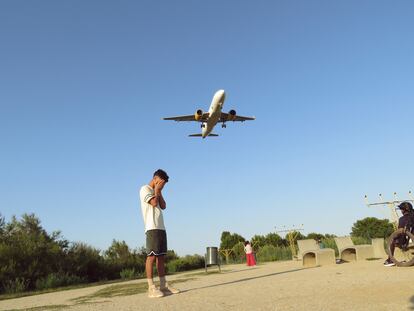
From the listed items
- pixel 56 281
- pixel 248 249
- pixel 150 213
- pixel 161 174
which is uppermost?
pixel 161 174

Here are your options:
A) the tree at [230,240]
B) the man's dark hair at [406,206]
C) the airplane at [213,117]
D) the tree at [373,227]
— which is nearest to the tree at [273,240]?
the tree at [230,240]

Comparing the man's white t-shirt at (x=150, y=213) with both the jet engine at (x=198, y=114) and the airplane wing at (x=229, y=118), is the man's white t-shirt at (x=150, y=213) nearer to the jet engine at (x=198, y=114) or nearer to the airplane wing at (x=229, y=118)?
the jet engine at (x=198, y=114)

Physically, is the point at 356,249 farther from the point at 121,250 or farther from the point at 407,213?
the point at 121,250

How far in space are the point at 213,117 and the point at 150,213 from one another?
72.6 ft

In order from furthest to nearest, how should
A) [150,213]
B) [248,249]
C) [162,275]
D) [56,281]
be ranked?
[248,249]
[56,281]
[162,275]
[150,213]

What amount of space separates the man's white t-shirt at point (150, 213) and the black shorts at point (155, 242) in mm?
79

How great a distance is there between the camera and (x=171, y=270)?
19188 millimetres

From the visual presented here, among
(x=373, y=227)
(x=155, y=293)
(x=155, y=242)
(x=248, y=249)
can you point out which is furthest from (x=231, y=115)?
(x=373, y=227)

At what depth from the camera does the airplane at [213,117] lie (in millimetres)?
26417

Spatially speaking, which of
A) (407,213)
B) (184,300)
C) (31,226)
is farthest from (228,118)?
(184,300)

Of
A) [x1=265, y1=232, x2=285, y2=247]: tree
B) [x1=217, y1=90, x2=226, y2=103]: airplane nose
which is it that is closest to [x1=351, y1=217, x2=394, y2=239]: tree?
[x1=265, y1=232, x2=285, y2=247]: tree

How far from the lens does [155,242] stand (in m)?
5.95

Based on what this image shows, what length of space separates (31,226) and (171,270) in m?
11.3

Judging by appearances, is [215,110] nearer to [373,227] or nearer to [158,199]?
[158,199]
